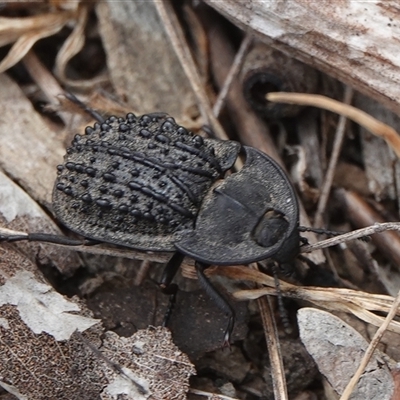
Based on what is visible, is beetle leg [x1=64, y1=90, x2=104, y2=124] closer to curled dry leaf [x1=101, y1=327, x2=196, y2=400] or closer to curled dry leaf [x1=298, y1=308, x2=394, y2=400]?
curled dry leaf [x1=101, y1=327, x2=196, y2=400]

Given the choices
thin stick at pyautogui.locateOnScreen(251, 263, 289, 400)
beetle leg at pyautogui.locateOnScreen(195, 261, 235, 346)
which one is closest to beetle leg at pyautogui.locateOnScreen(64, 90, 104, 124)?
beetle leg at pyautogui.locateOnScreen(195, 261, 235, 346)

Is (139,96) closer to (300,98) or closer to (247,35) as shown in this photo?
(247,35)

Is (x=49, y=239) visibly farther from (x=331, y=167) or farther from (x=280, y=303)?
(x=331, y=167)

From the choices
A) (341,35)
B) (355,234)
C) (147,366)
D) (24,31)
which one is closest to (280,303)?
(355,234)

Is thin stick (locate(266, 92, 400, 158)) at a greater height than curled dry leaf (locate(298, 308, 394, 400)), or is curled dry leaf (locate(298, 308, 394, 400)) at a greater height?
thin stick (locate(266, 92, 400, 158))

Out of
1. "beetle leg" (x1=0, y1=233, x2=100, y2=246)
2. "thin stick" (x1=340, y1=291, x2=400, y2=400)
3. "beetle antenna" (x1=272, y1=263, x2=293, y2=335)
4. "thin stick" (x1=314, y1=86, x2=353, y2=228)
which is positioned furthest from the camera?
"thin stick" (x1=314, y1=86, x2=353, y2=228)

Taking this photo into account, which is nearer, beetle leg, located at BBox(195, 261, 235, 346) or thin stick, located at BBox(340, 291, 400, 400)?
thin stick, located at BBox(340, 291, 400, 400)

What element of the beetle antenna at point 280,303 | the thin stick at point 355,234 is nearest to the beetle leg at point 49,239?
the beetle antenna at point 280,303
